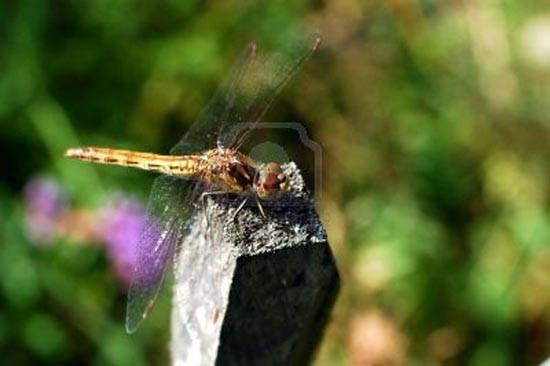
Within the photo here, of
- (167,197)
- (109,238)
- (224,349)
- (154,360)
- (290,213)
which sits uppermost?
(290,213)

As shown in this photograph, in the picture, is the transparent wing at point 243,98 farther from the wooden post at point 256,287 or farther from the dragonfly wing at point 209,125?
the wooden post at point 256,287

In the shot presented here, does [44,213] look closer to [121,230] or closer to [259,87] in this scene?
[121,230]

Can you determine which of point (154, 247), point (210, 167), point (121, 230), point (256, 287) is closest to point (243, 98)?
point (210, 167)

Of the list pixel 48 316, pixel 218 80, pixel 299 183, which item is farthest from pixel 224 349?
pixel 218 80

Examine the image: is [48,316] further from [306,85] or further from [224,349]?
[224,349]

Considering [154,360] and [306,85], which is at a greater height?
[306,85]

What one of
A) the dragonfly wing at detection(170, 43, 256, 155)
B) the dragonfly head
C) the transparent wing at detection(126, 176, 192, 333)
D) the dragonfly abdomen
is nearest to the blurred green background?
the dragonfly abdomen
